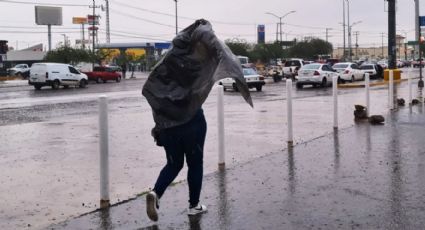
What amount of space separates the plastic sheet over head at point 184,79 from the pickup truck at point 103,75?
169ft

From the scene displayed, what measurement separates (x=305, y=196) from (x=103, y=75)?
2022 inches

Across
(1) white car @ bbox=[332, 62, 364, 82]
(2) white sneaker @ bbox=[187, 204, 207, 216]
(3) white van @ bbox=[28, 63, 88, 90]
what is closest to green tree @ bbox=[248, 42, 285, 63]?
(1) white car @ bbox=[332, 62, 364, 82]

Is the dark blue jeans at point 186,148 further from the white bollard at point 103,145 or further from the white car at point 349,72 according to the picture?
the white car at point 349,72

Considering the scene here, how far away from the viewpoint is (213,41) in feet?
17.7

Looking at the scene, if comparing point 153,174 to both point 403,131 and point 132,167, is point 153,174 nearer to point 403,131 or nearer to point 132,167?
point 132,167

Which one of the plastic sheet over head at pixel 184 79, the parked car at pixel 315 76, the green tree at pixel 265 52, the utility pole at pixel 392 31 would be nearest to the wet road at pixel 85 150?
the plastic sheet over head at pixel 184 79

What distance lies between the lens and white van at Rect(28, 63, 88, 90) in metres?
40.7

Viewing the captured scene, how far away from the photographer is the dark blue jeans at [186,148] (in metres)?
5.64

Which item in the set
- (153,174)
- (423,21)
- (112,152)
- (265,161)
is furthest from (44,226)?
(423,21)

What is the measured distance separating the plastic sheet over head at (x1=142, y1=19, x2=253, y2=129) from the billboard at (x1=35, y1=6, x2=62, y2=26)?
107m

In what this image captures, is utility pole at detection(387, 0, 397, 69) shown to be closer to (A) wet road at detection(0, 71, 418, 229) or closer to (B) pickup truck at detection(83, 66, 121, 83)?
(A) wet road at detection(0, 71, 418, 229)

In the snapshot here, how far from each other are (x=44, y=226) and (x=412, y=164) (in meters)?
5.17

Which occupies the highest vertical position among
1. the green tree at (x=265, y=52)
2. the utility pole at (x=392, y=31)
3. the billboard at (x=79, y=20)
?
the billboard at (x=79, y=20)

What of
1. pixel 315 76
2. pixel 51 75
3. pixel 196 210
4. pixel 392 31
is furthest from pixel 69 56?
pixel 196 210
